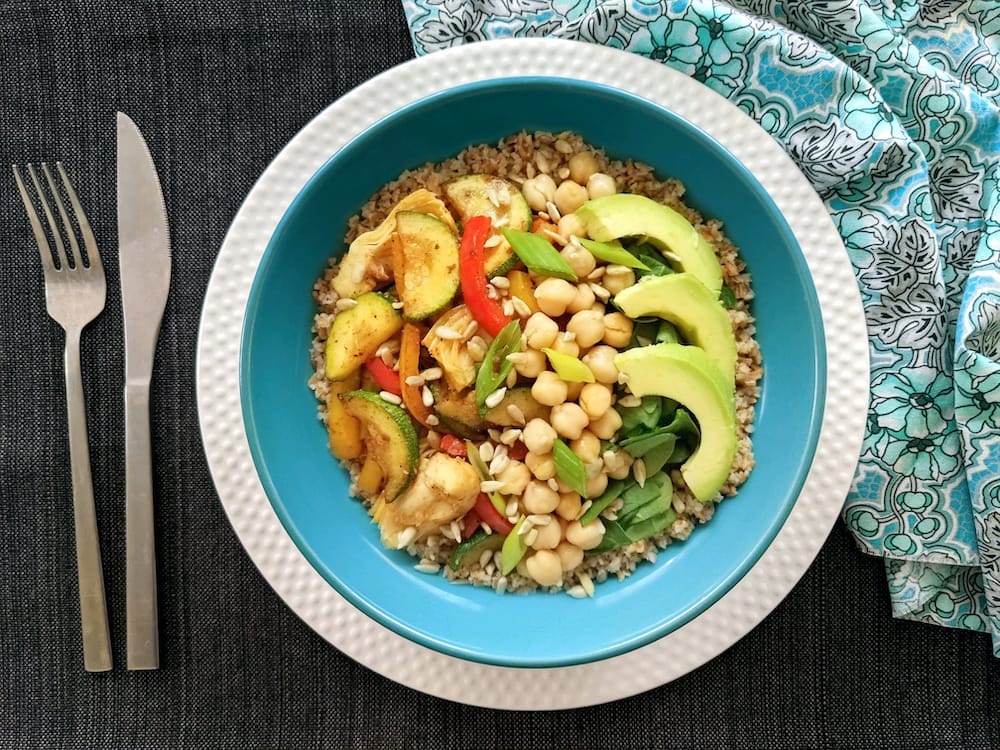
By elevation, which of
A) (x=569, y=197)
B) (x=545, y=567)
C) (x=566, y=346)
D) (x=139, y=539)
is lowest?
(x=545, y=567)

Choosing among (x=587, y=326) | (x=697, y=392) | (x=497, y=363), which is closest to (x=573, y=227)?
(x=587, y=326)

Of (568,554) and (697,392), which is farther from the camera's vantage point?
(568,554)

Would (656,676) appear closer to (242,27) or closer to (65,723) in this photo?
(65,723)

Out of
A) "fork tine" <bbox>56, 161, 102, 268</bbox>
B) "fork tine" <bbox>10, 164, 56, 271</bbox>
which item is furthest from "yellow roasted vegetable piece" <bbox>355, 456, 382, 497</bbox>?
"fork tine" <bbox>10, 164, 56, 271</bbox>

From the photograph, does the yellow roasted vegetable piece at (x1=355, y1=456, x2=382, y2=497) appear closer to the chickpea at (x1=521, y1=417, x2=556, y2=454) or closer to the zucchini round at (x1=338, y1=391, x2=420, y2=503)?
the zucchini round at (x1=338, y1=391, x2=420, y2=503)

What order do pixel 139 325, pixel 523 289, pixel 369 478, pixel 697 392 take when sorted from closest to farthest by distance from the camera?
pixel 697 392 → pixel 523 289 → pixel 369 478 → pixel 139 325

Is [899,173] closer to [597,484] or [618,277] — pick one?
[618,277]
